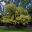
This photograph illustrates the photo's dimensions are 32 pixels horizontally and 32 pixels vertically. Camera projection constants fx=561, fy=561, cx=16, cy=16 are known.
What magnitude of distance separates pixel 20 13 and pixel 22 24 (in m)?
0.14

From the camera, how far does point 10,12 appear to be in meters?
6.93

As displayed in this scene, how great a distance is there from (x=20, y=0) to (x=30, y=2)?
13 cm

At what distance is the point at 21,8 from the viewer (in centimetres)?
691

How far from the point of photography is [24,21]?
22.7 feet

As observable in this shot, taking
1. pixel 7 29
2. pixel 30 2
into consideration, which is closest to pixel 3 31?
pixel 7 29

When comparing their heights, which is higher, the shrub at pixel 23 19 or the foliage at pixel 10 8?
the foliage at pixel 10 8

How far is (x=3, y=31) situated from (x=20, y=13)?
0.31 m

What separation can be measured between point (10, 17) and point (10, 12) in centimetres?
6

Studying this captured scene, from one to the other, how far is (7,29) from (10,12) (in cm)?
21

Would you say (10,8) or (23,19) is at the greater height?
(10,8)

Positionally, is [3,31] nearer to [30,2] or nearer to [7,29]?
[7,29]

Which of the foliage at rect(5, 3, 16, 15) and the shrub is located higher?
the foliage at rect(5, 3, 16, 15)

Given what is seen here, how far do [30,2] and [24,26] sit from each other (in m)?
0.31

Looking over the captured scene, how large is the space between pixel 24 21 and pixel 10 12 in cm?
21
